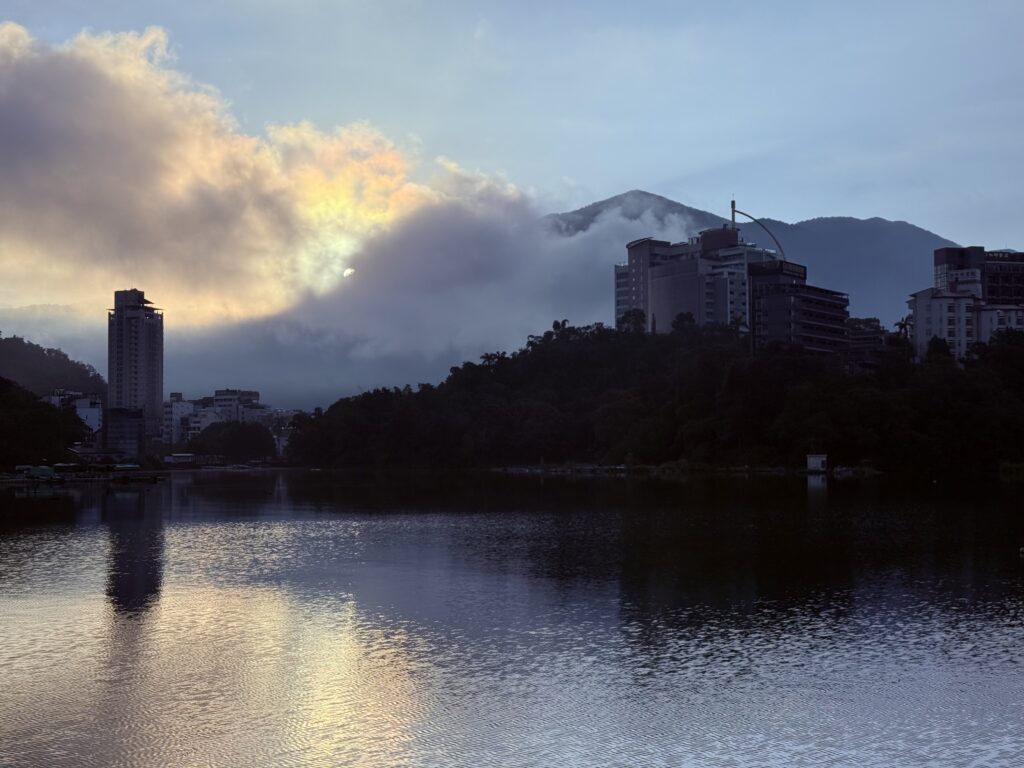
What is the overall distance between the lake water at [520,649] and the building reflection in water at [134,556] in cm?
25

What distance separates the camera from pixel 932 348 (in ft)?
465

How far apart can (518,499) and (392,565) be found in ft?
144

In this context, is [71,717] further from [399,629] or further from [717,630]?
[717,630]

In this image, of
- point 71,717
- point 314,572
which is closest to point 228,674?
point 71,717

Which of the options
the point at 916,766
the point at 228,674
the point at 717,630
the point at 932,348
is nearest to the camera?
the point at 916,766

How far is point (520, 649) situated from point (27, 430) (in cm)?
11279

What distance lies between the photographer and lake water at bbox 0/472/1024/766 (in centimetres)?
1736

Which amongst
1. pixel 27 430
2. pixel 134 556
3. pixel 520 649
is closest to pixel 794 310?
pixel 27 430

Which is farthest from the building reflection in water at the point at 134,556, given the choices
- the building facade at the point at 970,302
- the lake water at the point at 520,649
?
the building facade at the point at 970,302

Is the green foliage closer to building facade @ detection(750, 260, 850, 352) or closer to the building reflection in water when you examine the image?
the building reflection in water

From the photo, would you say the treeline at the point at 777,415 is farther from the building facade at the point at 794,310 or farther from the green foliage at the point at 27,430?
the green foliage at the point at 27,430

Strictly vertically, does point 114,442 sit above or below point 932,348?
below

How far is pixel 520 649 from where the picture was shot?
24.2 metres

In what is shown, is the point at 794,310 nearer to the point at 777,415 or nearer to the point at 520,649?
the point at 777,415
